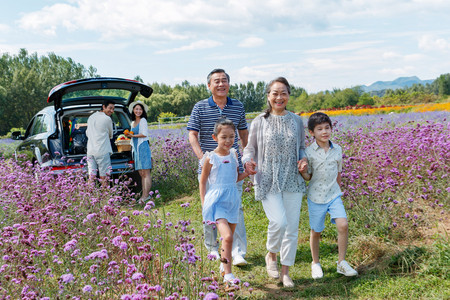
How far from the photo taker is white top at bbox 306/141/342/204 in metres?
3.98

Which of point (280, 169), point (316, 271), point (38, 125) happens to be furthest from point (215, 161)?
point (38, 125)

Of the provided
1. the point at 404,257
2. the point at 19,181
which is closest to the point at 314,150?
the point at 404,257

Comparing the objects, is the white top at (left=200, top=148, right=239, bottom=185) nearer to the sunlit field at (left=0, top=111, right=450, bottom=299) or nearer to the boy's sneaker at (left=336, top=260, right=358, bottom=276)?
the sunlit field at (left=0, top=111, right=450, bottom=299)

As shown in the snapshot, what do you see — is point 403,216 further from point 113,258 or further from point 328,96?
point 328,96

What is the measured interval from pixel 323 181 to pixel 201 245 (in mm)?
1569

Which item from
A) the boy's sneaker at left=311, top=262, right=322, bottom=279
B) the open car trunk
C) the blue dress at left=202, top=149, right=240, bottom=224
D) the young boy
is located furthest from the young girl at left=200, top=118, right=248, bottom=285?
the open car trunk

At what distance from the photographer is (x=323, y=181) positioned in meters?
4.00

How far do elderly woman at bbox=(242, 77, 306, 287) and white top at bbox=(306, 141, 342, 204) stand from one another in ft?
0.41

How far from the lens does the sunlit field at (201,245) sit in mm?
2854

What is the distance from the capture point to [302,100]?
5594 cm

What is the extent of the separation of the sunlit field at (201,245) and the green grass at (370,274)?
1 centimetres

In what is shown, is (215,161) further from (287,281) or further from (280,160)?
(287,281)

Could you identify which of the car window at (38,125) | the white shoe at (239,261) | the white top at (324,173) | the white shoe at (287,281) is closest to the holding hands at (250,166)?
the white top at (324,173)

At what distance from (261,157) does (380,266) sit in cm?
159
